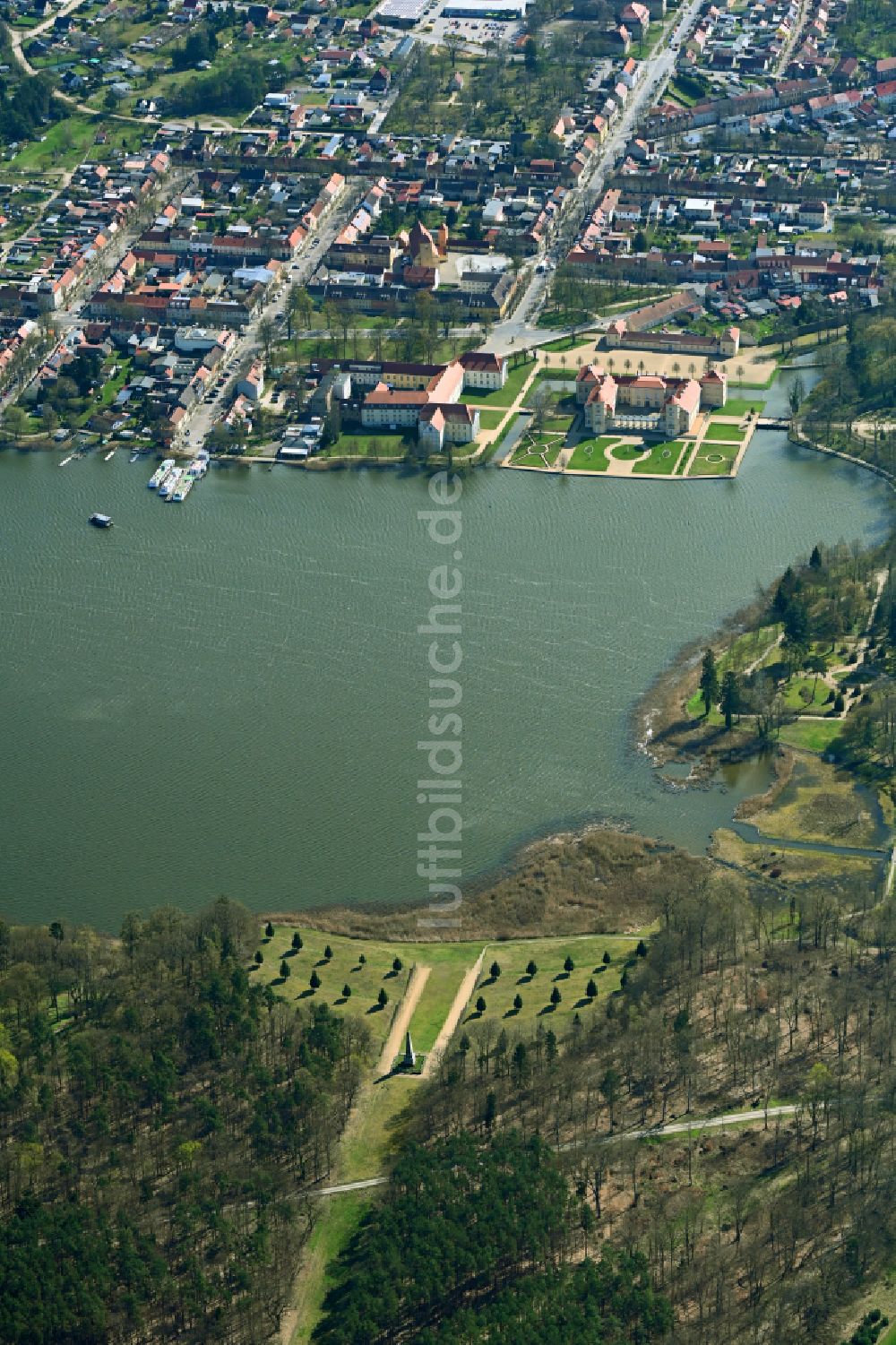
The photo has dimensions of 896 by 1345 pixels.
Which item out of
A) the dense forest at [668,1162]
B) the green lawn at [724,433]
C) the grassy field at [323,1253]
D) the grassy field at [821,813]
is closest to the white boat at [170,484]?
the green lawn at [724,433]

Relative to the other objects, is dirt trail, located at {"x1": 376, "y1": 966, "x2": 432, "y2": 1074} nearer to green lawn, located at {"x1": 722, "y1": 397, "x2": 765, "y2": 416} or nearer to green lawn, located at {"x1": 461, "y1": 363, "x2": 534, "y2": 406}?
green lawn, located at {"x1": 461, "y1": 363, "x2": 534, "y2": 406}

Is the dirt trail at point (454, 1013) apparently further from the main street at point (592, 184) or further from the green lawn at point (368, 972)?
the main street at point (592, 184)

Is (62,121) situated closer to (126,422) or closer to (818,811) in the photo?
(126,422)

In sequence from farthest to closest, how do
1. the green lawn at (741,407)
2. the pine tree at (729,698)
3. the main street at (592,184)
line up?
the main street at (592,184)
the green lawn at (741,407)
the pine tree at (729,698)

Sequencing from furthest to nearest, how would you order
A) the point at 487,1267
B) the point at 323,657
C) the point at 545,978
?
1. the point at 323,657
2. the point at 545,978
3. the point at 487,1267

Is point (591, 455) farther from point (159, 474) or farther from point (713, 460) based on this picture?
point (159, 474)

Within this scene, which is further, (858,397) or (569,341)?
(569,341)

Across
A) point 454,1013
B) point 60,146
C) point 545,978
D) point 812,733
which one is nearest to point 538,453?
point 812,733

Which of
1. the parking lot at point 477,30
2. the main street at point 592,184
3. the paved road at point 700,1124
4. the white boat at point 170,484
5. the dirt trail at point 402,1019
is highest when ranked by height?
the parking lot at point 477,30
